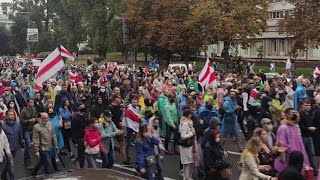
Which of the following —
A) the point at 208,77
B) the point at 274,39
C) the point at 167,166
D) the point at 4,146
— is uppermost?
the point at 274,39

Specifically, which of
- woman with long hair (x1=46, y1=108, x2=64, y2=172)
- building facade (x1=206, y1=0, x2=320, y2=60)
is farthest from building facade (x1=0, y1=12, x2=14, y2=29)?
woman with long hair (x1=46, y1=108, x2=64, y2=172)

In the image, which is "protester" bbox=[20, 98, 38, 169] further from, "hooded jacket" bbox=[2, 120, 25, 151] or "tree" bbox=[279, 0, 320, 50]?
"tree" bbox=[279, 0, 320, 50]

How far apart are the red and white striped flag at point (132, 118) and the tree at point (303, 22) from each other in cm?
2668

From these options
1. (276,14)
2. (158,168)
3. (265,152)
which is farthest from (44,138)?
(276,14)

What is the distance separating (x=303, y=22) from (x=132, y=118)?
93.2ft

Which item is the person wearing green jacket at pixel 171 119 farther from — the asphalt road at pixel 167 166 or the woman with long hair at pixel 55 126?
the woman with long hair at pixel 55 126

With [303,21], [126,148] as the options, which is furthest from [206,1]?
[126,148]

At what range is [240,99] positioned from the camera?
51.1ft

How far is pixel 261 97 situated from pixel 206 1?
31516 millimetres

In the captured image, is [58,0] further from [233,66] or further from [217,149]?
[217,149]

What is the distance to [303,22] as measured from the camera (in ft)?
125

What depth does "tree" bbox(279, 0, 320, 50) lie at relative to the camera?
37.0 m

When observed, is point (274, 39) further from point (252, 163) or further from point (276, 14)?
point (252, 163)

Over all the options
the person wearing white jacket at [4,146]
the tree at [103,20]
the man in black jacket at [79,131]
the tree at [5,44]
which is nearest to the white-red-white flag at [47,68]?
the man in black jacket at [79,131]
